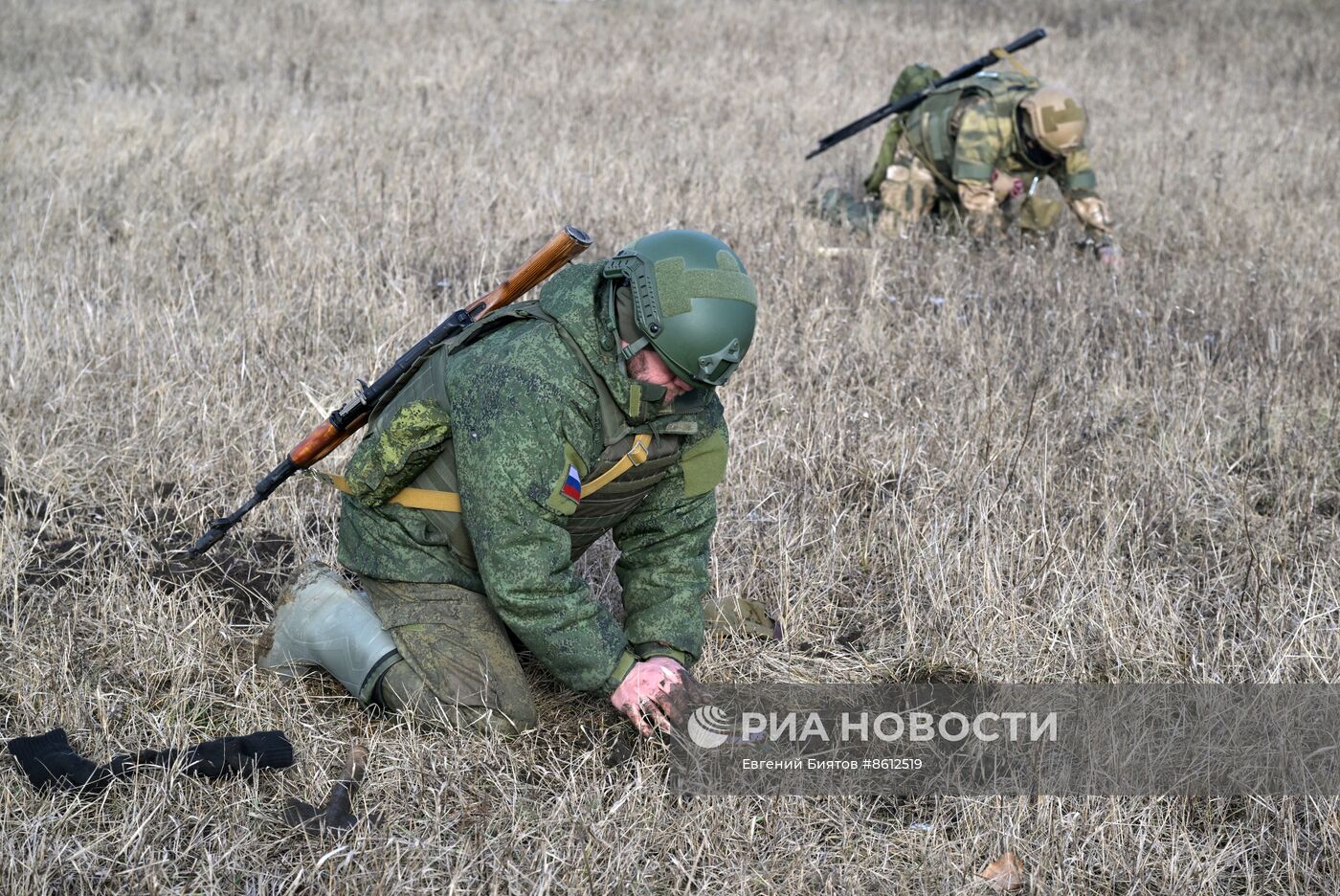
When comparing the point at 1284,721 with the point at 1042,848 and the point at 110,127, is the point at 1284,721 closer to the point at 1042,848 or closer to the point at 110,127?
the point at 1042,848

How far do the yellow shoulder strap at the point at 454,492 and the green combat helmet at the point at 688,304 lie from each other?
0.22m

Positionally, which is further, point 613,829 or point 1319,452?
point 1319,452

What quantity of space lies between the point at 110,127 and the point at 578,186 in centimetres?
306

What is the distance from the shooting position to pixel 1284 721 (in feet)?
10.5

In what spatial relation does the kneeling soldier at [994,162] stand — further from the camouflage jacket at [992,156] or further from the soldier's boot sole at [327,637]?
the soldier's boot sole at [327,637]

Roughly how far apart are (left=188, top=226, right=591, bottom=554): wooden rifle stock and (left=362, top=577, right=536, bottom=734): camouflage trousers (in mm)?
452

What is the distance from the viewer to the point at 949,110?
792 centimetres

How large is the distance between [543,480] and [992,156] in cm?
547

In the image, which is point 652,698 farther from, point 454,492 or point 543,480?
point 454,492

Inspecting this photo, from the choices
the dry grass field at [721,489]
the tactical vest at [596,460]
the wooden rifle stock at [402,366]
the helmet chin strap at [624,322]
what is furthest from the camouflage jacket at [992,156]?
the helmet chin strap at [624,322]

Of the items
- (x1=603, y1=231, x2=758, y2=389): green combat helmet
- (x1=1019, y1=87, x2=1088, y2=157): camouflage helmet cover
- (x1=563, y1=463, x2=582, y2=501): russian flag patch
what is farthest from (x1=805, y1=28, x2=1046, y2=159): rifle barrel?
(x1=563, y1=463, x2=582, y2=501): russian flag patch

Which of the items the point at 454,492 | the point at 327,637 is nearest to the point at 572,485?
the point at 454,492

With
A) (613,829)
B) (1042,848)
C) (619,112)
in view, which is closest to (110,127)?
(619,112)

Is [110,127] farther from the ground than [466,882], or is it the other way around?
[110,127]
